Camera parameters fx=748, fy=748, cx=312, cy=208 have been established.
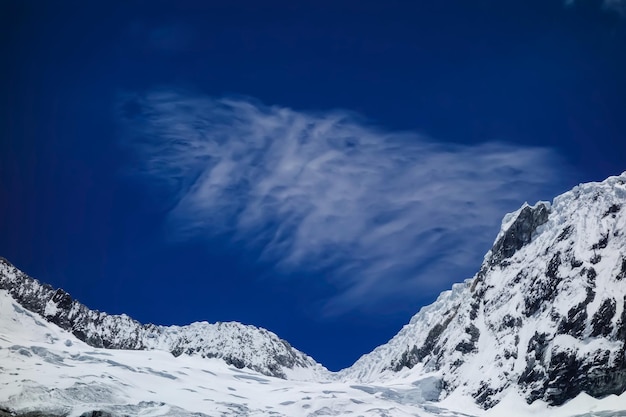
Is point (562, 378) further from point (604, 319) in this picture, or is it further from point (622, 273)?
point (622, 273)

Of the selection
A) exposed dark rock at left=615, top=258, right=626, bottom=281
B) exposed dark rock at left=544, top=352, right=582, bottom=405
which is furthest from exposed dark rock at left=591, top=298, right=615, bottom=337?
exposed dark rock at left=544, top=352, right=582, bottom=405

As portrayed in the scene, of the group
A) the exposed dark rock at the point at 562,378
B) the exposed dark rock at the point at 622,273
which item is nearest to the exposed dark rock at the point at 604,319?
the exposed dark rock at the point at 622,273

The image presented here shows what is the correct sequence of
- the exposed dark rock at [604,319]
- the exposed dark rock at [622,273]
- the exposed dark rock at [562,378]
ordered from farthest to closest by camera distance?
1. the exposed dark rock at [622,273]
2. the exposed dark rock at [562,378]
3. the exposed dark rock at [604,319]

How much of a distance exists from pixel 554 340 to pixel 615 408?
2952 cm

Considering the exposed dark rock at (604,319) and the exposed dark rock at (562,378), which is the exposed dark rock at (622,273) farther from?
the exposed dark rock at (562,378)

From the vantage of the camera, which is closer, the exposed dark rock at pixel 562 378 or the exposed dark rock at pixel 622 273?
the exposed dark rock at pixel 562 378

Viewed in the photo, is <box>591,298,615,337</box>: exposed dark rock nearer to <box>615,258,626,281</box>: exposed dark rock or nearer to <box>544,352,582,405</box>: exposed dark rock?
<box>615,258,626,281</box>: exposed dark rock

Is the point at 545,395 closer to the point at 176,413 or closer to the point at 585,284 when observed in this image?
the point at 585,284

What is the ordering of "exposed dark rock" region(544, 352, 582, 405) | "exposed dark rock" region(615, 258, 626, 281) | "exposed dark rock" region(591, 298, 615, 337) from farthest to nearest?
"exposed dark rock" region(615, 258, 626, 281) → "exposed dark rock" region(544, 352, 582, 405) → "exposed dark rock" region(591, 298, 615, 337)

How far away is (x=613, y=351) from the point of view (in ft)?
591

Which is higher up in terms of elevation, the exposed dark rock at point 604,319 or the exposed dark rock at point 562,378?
the exposed dark rock at point 604,319

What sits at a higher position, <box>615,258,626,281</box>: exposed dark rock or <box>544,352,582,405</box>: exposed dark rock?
<box>615,258,626,281</box>: exposed dark rock

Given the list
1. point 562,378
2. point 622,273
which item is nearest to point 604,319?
point 622,273

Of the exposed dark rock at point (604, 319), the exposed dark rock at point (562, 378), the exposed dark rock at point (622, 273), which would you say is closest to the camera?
the exposed dark rock at point (604, 319)
